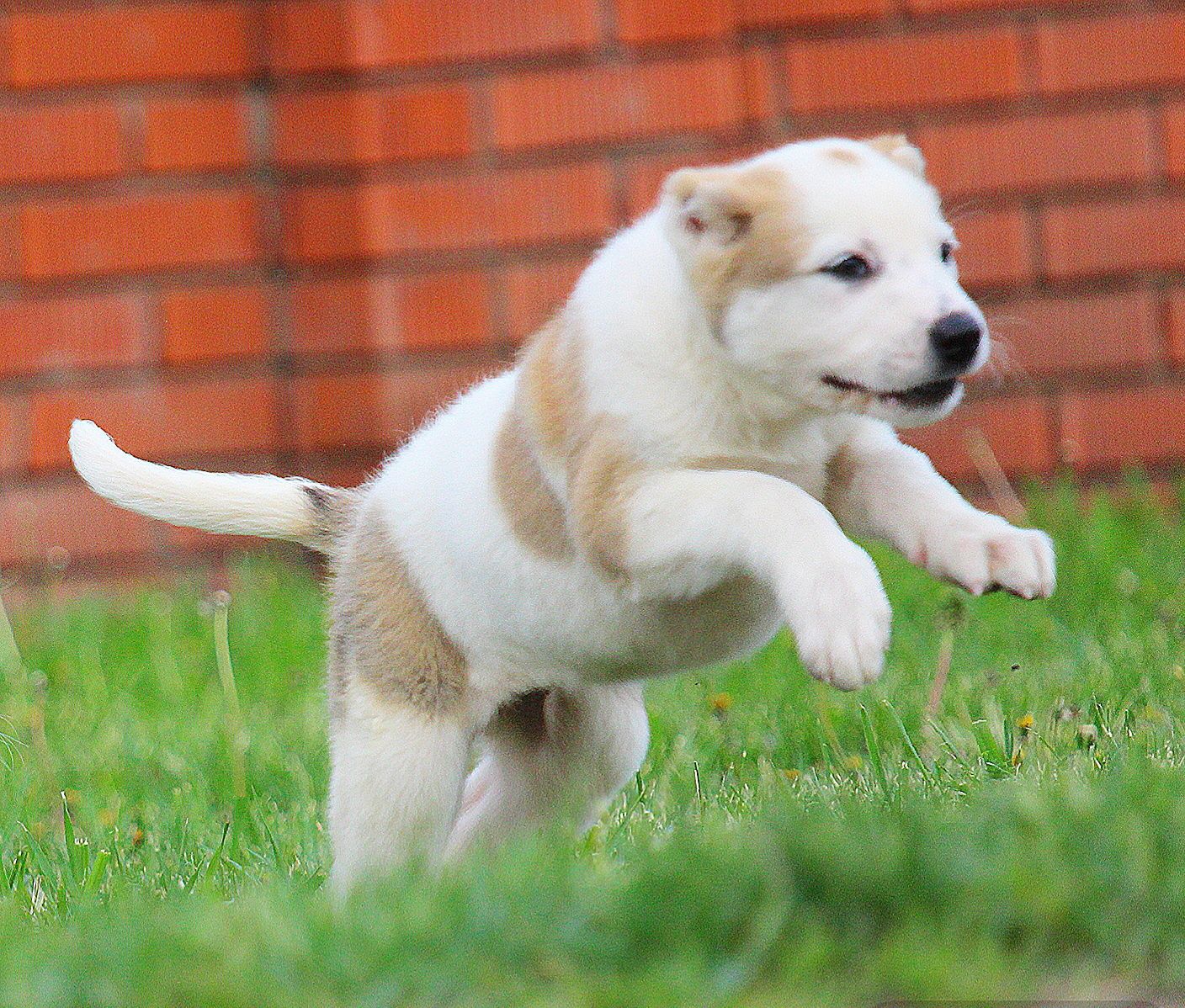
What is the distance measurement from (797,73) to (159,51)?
1.59 m

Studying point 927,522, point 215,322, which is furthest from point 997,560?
point 215,322

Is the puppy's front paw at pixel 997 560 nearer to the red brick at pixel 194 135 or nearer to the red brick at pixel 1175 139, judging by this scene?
the red brick at pixel 1175 139

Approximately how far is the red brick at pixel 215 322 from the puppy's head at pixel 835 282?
7.88ft

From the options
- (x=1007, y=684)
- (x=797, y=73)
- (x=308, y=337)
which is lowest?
(x=1007, y=684)

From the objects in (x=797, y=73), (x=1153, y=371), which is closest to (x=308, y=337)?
(x=797, y=73)

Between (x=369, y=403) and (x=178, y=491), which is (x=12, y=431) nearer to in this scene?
(x=369, y=403)

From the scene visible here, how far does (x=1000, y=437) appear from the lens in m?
4.59

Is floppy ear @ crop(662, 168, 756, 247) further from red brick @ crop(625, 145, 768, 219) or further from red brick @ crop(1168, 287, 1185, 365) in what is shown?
red brick @ crop(1168, 287, 1185, 365)

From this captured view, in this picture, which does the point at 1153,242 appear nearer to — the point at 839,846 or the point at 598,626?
the point at 598,626

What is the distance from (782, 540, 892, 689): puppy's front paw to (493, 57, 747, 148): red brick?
243 cm

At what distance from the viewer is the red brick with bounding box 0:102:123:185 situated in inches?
178

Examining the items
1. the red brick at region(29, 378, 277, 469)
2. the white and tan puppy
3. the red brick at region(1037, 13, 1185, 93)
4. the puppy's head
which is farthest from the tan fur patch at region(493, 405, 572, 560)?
the red brick at region(1037, 13, 1185, 93)

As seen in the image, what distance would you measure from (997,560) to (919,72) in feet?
8.50

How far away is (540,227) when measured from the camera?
441 cm
